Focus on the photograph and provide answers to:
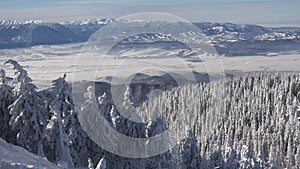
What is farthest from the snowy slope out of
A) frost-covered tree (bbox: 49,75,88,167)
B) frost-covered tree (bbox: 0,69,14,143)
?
frost-covered tree (bbox: 0,69,14,143)

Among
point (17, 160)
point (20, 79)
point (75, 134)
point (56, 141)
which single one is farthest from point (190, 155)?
point (17, 160)

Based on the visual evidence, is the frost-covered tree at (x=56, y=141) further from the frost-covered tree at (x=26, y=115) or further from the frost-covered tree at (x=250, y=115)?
the frost-covered tree at (x=250, y=115)

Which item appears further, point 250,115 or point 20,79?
point 250,115

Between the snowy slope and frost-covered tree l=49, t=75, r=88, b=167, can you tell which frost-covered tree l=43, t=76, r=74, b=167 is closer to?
frost-covered tree l=49, t=75, r=88, b=167

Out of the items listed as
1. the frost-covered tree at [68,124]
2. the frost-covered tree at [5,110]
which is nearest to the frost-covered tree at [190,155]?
the frost-covered tree at [68,124]

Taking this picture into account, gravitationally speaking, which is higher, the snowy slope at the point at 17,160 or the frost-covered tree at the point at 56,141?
the snowy slope at the point at 17,160

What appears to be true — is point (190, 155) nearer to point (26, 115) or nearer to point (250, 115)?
point (26, 115)
